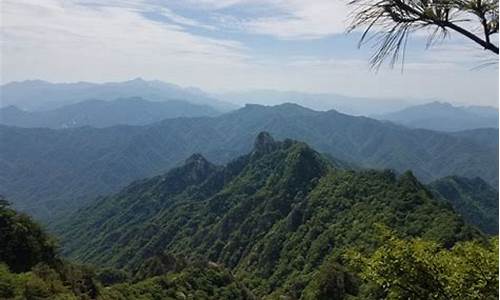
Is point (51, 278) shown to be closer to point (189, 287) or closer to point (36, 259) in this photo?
point (36, 259)

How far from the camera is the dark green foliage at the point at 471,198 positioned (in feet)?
375

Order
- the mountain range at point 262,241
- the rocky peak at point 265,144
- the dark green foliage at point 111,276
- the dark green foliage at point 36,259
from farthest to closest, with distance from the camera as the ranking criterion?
the rocky peak at point 265,144
the dark green foliage at point 111,276
the dark green foliage at point 36,259
the mountain range at point 262,241

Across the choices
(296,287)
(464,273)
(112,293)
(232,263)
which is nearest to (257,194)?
(232,263)

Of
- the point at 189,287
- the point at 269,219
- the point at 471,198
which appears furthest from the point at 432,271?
the point at 471,198

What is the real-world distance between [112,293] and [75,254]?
3049 inches

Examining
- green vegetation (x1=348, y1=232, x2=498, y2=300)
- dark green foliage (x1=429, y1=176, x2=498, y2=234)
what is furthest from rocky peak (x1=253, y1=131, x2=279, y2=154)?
green vegetation (x1=348, y1=232, x2=498, y2=300)

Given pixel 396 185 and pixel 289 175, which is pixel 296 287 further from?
pixel 289 175

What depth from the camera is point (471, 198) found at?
5162 inches

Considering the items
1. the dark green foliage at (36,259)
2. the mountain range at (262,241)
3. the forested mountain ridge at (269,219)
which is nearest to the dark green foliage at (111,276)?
the mountain range at (262,241)

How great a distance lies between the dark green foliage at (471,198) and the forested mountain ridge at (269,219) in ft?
146

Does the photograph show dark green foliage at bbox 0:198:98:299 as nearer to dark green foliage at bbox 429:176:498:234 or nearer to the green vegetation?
the green vegetation

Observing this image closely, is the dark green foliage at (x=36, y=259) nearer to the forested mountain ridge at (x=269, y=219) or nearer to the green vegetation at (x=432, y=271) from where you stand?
the forested mountain ridge at (x=269, y=219)

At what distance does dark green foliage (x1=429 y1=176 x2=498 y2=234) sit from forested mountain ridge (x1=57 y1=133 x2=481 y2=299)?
4444 cm

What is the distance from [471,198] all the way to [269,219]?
255ft
